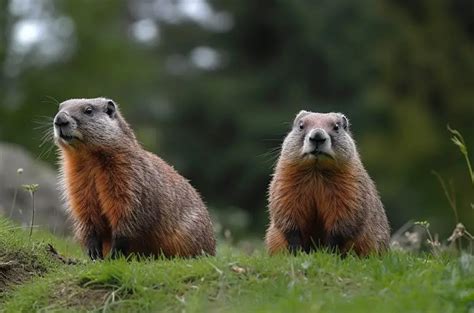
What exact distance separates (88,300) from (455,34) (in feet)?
78.5

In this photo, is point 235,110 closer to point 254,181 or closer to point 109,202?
point 254,181

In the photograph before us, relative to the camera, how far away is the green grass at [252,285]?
6.96 meters

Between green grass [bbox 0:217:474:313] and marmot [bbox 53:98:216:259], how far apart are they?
733 mm

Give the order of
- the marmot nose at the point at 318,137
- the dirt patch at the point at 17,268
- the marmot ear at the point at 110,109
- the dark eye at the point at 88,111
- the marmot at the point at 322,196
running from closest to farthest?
the dirt patch at the point at 17,268 → the marmot nose at the point at 318,137 → the marmot at the point at 322,196 → the dark eye at the point at 88,111 → the marmot ear at the point at 110,109

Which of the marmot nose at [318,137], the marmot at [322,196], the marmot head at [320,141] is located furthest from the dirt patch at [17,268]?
the marmot nose at [318,137]

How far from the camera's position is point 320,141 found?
868 cm

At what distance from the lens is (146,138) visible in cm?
2700

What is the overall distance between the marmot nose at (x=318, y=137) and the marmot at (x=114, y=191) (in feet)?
4.52

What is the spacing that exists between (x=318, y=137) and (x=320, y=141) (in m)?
0.05

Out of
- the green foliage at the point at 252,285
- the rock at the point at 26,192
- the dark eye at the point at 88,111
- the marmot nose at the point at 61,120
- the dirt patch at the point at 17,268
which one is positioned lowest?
the rock at the point at 26,192

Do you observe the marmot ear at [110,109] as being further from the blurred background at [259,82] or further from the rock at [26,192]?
the blurred background at [259,82]

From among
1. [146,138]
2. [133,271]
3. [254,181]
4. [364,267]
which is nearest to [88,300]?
[133,271]

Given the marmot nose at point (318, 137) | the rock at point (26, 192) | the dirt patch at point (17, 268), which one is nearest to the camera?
the dirt patch at point (17, 268)

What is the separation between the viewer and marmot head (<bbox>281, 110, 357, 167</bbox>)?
8703 mm
